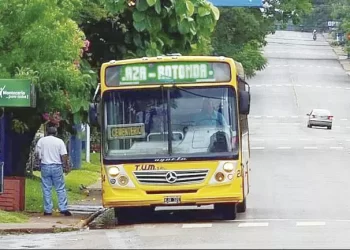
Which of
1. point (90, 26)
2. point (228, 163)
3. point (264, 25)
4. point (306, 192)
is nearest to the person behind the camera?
point (228, 163)

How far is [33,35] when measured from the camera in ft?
65.9

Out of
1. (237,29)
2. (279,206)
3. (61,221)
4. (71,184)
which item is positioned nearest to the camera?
(61,221)

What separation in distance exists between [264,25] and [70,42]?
113ft

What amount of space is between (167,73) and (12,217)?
399 centimetres

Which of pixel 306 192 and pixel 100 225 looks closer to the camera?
pixel 100 225

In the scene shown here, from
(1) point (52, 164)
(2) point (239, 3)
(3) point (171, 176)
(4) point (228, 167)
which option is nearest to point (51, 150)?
(1) point (52, 164)

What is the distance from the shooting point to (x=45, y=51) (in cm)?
2042

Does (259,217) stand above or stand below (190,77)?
below

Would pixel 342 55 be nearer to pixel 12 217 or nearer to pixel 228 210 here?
pixel 228 210

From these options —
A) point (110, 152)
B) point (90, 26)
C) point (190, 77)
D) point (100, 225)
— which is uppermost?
point (90, 26)

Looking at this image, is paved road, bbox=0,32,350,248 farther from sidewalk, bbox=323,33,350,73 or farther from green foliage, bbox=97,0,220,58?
sidewalk, bbox=323,33,350,73

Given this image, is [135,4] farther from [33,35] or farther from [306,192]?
[306,192]

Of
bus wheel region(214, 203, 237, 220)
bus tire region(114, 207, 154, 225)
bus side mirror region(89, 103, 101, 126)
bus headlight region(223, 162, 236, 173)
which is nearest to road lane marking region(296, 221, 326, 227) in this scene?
bus wheel region(214, 203, 237, 220)

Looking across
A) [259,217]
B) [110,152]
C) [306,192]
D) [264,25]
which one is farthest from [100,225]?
[264,25]
